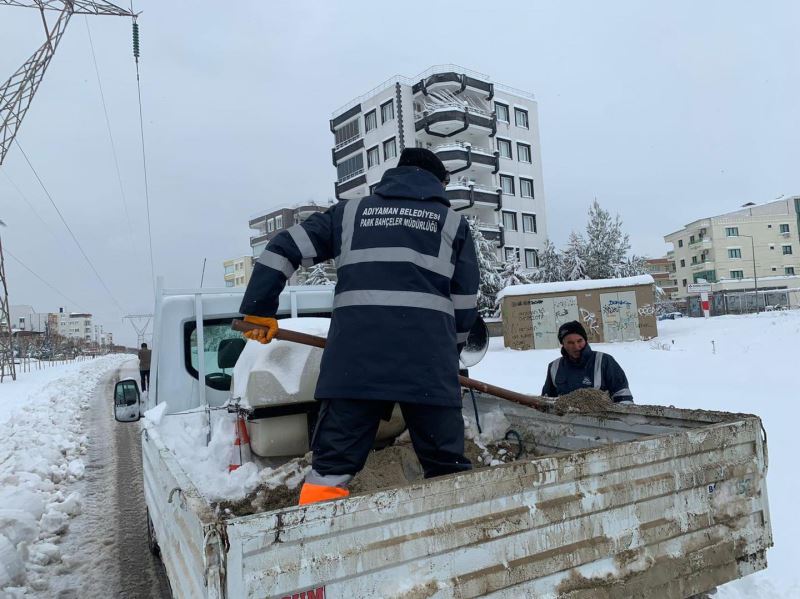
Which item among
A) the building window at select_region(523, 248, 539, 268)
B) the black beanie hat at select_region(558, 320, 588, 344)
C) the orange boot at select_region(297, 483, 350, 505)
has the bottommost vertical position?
the orange boot at select_region(297, 483, 350, 505)

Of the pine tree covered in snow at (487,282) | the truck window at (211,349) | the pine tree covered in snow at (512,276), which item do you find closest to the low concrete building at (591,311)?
the pine tree covered in snow at (487,282)

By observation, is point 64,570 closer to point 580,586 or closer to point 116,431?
point 580,586

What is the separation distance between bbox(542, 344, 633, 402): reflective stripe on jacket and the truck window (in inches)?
96.7

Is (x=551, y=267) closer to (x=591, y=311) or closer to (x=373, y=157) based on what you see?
(x=591, y=311)

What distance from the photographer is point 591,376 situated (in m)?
4.28

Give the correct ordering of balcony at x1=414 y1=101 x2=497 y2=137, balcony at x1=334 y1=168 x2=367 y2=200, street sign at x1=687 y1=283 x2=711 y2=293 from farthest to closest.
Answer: balcony at x1=334 y1=168 x2=367 y2=200 < balcony at x1=414 y1=101 x2=497 y2=137 < street sign at x1=687 y1=283 x2=711 y2=293

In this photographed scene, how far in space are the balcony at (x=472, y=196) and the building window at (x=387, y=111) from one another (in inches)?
333

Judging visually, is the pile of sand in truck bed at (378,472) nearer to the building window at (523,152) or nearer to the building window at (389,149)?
the building window at (389,149)

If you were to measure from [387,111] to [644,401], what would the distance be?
44135 millimetres

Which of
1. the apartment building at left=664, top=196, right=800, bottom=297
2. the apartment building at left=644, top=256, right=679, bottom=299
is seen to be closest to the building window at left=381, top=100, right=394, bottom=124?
the apartment building at left=664, top=196, right=800, bottom=297

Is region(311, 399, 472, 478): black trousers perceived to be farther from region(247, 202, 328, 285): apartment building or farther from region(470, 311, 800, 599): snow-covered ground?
region(247, 202, 328, 285): apartment building

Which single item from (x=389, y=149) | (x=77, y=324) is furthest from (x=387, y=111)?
(x=77, y=324)

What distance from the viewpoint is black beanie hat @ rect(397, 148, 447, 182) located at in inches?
103

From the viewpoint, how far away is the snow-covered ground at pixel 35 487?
389 centimetres
